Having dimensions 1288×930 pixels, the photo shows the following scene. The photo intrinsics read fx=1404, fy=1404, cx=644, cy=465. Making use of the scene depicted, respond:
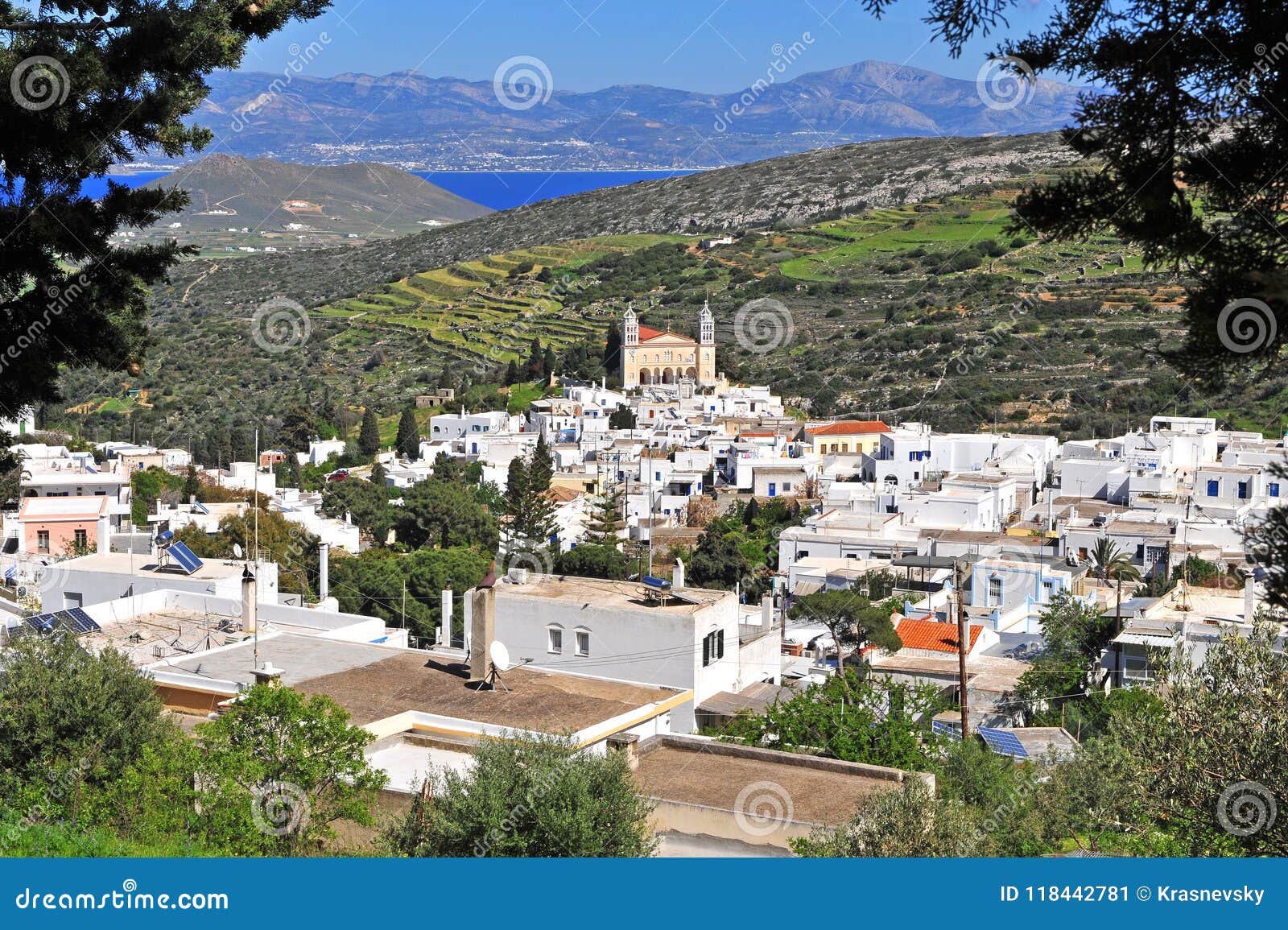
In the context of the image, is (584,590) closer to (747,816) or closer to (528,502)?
(747,816)

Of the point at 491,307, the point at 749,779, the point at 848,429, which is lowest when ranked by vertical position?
the point at 749,779

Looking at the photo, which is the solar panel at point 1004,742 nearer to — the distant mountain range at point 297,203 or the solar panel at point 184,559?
the solar panel at point 184,559

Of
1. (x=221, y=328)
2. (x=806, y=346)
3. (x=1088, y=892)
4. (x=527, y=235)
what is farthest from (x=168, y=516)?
(x=527, y=235)

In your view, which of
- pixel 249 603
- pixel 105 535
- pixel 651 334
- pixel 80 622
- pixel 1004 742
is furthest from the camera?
pixel 651 334

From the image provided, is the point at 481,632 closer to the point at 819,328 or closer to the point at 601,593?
the point at 601,593

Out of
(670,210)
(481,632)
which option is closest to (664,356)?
(670,210)

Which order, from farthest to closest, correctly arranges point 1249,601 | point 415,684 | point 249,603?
point 1249,601 → point 249,603 → point 415,684
